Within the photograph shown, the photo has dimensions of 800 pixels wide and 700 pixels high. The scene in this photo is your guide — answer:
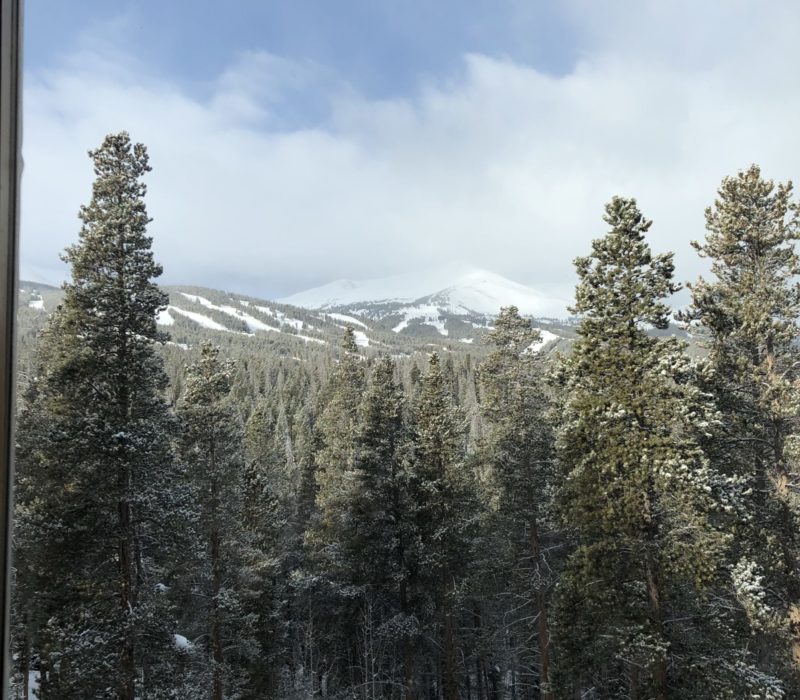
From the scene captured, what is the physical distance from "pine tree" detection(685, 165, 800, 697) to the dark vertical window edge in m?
9.94

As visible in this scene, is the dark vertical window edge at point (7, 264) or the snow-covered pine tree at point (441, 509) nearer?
the dark vertical window edge at point (7, 264)

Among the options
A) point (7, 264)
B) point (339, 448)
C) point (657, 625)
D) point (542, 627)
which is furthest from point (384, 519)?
point (7, 264)

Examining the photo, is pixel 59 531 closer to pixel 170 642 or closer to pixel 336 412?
pixel 170 642

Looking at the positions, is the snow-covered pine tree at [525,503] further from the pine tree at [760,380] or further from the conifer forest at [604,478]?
the pine tree at [760,380]

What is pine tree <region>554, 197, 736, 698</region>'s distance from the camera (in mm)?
7797

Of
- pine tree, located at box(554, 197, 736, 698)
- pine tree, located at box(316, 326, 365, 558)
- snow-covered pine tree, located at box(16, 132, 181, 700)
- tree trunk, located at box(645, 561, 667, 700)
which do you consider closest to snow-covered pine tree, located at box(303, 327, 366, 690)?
pine tree, located at box(316, 326, 365, 558)

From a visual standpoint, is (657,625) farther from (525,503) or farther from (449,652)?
(449,652)

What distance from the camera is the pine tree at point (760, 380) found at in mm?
8992

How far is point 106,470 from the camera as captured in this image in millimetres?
8062

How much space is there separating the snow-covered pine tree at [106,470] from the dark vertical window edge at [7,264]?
7.31 m

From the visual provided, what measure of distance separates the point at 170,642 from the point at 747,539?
9.74 metres

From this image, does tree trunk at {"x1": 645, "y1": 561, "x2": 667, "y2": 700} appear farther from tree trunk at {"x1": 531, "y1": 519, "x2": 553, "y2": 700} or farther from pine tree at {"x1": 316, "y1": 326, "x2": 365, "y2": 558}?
pine tree at {"x1": 316, "y1": 326, "x2": 365, "y2": 558}

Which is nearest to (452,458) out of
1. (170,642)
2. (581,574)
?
(581,574)

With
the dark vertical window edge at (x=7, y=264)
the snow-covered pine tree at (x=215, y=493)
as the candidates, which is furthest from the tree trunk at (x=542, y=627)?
the dark vertical window edge at (x=7, y=264)
